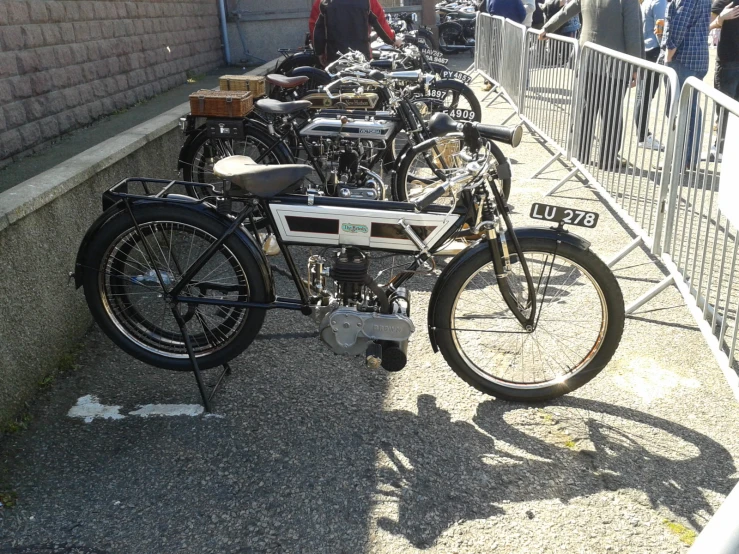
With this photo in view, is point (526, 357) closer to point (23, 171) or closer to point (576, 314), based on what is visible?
point (576, 314)

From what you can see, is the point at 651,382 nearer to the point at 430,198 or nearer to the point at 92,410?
the point at 430,198

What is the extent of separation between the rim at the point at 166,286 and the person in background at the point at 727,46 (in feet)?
18.6

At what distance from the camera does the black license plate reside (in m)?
5.61

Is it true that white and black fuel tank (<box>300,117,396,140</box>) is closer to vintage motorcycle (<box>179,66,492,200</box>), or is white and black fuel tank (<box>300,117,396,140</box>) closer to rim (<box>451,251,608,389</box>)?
vintage motorcycle (<box>179,66,492,200</box>)

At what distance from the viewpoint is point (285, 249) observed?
347 cm

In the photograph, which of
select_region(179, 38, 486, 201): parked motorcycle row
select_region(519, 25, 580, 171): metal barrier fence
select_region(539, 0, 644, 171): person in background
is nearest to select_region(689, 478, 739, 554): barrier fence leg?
select_region(179, 38, 486, 201): parked motorcycle row

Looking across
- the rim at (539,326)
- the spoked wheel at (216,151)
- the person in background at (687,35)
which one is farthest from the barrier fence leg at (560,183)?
the rim at (539,326)

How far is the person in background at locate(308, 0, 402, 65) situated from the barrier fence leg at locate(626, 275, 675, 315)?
17.0 ft

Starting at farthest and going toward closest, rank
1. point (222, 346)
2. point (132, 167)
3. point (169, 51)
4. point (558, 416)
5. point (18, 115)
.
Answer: point (169, 51)
point (18, 115)
point (132, 167)
point (222, 346)
point (558, 416)

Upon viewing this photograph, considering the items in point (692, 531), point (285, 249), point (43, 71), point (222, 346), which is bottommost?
point (692, 531)

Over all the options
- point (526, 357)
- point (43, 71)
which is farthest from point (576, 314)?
point (43, 71)

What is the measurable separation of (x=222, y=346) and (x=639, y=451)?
6.64ft

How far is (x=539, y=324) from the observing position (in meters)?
3.95

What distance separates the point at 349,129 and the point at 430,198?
2.35 m
